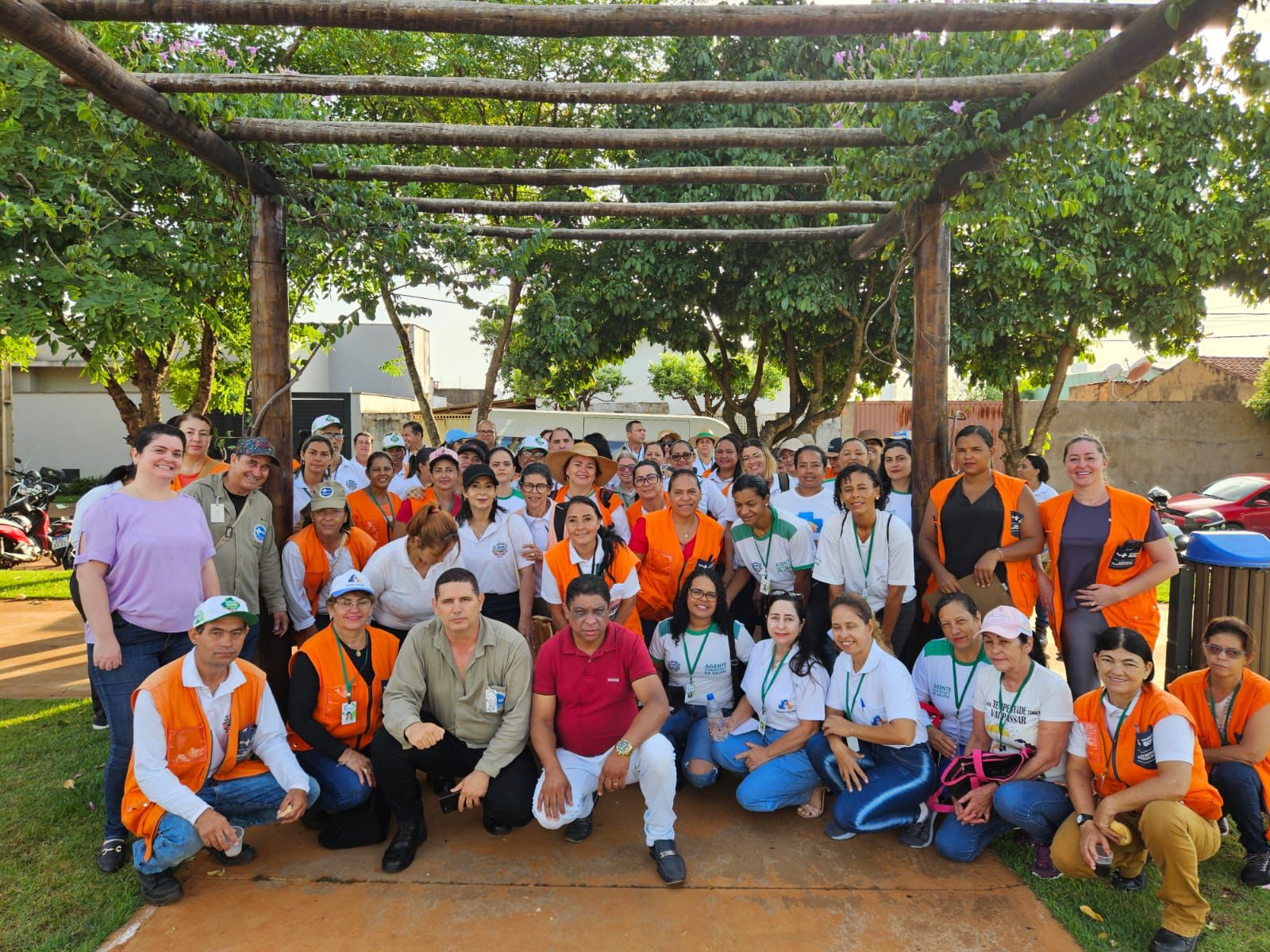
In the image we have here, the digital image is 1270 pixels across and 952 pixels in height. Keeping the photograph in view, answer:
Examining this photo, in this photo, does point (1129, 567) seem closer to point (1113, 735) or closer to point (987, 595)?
point (987, 595)

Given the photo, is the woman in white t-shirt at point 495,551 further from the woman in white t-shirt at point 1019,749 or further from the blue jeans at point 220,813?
the woman in white t-shirt at point 1019,749

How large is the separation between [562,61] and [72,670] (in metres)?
8.83

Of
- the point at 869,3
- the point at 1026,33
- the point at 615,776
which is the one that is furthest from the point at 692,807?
the point at 1026,33

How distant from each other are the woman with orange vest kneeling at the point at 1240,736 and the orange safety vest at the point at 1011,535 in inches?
40.0

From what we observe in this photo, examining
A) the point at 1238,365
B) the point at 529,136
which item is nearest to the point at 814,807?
the point at 529,136

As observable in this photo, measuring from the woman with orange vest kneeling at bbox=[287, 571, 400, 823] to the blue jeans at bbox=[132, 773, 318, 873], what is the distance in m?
0.15

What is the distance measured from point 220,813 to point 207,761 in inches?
9.2

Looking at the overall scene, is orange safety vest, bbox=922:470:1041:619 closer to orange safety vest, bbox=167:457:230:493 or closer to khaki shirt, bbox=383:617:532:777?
khaki shirt, bbox=383:617:532:777

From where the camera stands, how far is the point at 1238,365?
26359mm

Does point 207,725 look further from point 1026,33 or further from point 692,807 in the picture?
point 1026,33

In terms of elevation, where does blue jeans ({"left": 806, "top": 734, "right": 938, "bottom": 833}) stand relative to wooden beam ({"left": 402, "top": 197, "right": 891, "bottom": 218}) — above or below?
below

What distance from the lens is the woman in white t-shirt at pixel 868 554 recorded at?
14.5ft

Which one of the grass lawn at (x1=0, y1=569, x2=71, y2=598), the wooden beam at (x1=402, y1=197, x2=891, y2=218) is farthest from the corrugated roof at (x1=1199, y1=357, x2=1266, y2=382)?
the grass lawn at (x1=0, y1=569, x2=71, y2=598)

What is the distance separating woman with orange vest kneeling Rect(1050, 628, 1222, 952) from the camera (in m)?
3.05
